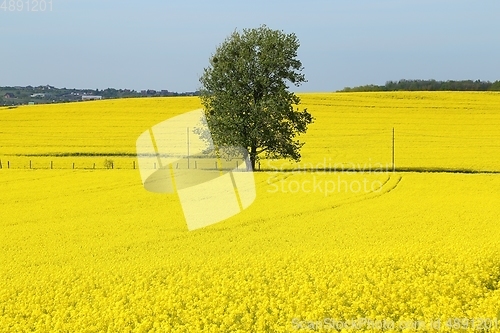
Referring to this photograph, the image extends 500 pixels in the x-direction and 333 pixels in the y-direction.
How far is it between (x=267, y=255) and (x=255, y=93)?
28.9 m

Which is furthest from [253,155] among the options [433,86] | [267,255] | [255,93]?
[433,86]

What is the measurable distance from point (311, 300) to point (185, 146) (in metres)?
46.0

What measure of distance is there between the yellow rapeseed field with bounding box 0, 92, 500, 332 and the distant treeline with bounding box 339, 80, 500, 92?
239ft

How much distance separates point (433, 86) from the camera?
386ft

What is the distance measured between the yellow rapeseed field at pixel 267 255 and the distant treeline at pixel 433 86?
7295 centimetres

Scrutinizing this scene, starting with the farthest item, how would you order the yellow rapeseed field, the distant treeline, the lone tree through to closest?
the distant treeline → the lone tree → the yellow rapeseed field

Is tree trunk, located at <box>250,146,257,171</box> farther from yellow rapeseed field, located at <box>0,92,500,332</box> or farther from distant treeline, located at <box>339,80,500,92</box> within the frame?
distant treeline, located at <box>339,80,500,92</box>

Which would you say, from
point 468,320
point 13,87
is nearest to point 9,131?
point 468,320

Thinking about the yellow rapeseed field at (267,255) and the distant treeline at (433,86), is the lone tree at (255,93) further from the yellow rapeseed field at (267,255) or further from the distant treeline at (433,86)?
the distant treeline at (433,86)

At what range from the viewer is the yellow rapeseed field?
9.44 m

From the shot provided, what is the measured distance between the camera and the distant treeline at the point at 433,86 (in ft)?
370

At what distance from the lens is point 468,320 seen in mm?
8711

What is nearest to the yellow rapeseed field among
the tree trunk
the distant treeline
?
the tree trunk

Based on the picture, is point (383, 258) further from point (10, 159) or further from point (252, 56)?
point (10, 159)
